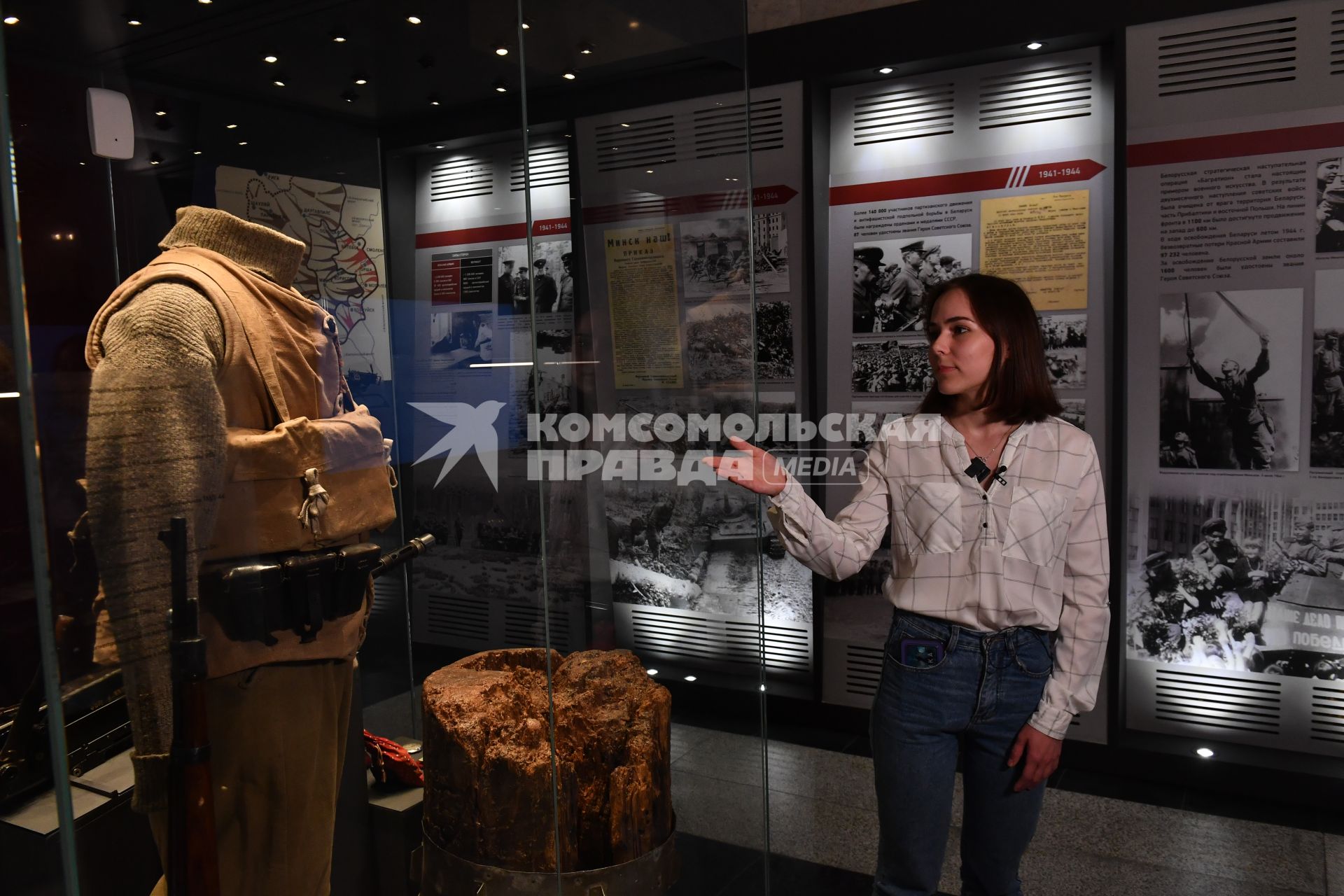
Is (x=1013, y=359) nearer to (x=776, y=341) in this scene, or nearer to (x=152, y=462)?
(x=152, y=462)

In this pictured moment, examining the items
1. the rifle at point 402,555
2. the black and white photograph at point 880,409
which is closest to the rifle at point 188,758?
the rifle at point 402,555

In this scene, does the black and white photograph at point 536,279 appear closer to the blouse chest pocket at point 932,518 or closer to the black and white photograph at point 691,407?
the black and white photograph at point 691,407

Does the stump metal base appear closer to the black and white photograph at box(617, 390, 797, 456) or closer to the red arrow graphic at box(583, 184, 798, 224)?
the black and white photograph at box(617, 390, 797, 456)

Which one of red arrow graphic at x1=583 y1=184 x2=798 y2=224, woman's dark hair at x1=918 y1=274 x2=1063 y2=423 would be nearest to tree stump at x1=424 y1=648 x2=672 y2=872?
red arrow graphic at x1=583 y1=184 x2=798 y2=224

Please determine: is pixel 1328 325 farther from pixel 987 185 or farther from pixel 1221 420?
pixel 987 185

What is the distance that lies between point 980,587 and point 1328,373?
201 cm

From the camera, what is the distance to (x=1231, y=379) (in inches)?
124

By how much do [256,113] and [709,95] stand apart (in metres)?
1.05

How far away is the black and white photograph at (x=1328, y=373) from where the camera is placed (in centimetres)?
300

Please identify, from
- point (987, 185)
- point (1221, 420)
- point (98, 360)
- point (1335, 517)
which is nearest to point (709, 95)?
point (98, 360)

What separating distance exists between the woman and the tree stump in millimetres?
528

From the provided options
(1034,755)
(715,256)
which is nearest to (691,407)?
(715,256)


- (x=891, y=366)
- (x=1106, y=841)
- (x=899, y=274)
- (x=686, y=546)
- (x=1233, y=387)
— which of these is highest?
(x=899, y=274)

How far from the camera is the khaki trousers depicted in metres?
0.91
